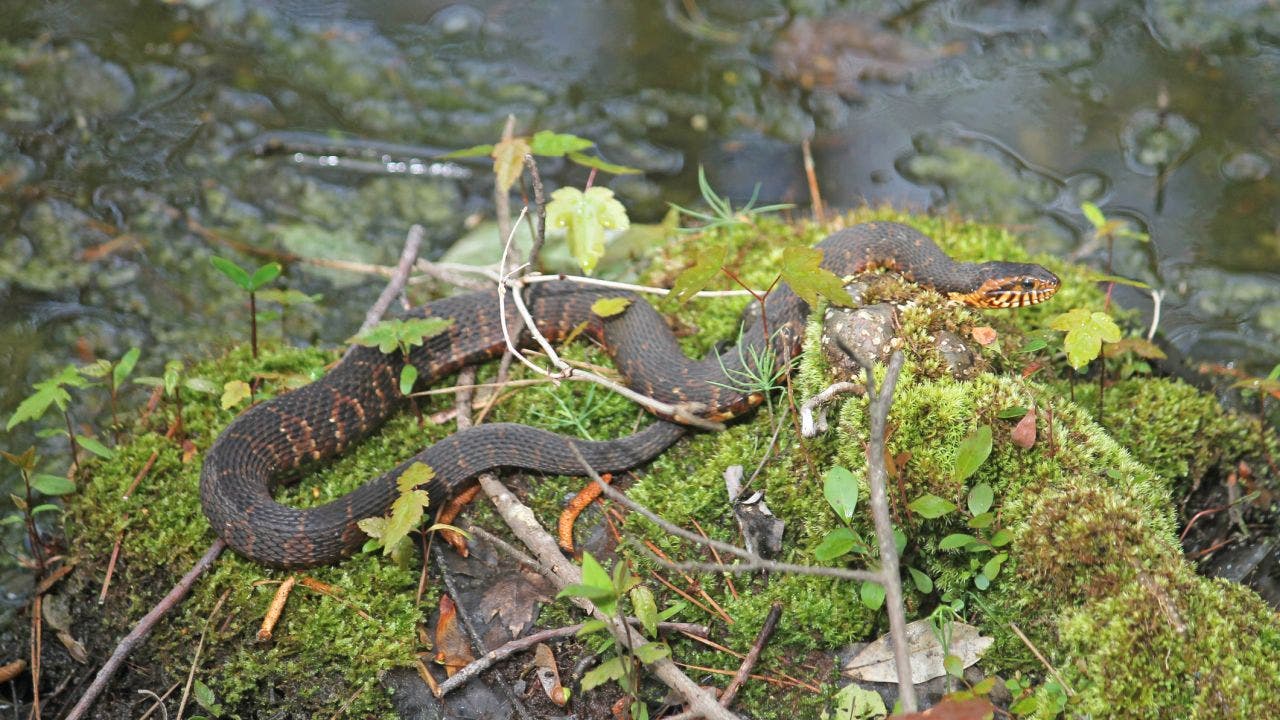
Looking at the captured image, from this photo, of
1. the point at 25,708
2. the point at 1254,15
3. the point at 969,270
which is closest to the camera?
the point at 25,708

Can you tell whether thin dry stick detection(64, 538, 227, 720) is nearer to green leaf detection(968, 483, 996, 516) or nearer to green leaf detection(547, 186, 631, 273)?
green leaf detection(547, 186, 631, 273)

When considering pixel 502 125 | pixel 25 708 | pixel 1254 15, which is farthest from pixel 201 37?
pixel 1254 15

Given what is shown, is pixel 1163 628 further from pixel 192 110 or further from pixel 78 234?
pixel 192 110

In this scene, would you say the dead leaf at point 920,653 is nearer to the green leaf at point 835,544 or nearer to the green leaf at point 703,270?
the green leaf at point 835,544

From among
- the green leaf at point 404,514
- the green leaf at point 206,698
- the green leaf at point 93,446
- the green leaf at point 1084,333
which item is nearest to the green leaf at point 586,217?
the green leaf at point 404,514

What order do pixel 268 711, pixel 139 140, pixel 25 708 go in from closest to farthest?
pixel 268 711
pixel 25 708
pixel 139 140

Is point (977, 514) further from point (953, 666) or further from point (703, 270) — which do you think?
point (703, 270)

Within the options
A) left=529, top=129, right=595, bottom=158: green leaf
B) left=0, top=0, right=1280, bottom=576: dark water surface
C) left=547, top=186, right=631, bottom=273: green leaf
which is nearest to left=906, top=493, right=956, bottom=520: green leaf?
left=547, top=186, right=631, bottom=273: green leaf
